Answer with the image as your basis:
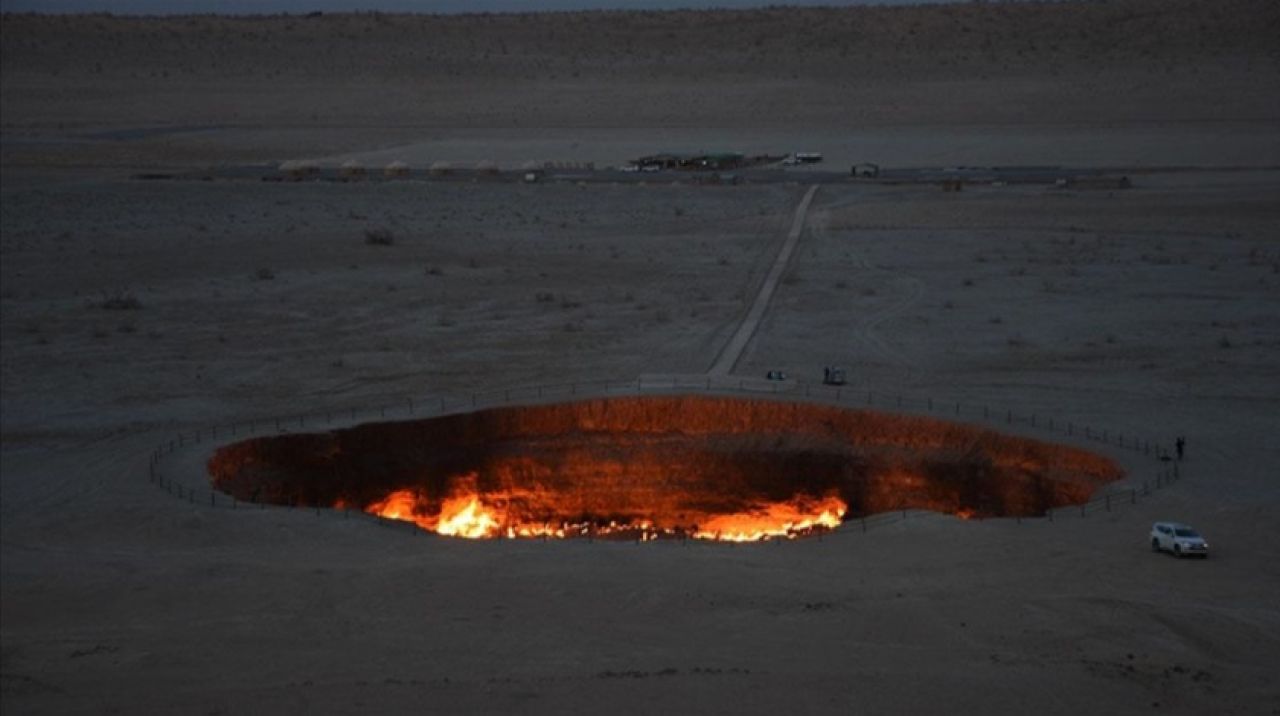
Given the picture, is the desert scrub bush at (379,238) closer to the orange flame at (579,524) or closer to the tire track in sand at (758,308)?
the tire track in sand at (758,308)

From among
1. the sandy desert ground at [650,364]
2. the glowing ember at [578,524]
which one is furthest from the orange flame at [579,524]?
the sandy desert ground at [650,364]

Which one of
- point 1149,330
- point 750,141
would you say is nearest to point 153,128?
point 750,141

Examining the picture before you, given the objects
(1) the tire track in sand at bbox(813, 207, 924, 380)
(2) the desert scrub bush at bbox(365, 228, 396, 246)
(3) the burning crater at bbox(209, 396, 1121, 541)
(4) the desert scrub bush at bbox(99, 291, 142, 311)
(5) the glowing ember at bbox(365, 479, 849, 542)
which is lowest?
(5) the glowing ember at bbox(365, 479, 849, 542)

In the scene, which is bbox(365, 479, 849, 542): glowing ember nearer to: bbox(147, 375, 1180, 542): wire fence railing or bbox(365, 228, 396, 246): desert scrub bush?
bbox(147, 375, 1180, 542): wire fence railing

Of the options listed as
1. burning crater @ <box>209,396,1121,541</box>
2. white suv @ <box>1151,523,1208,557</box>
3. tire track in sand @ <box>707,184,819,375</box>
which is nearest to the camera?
white suv @ <box>1151,523,1208,557</box>

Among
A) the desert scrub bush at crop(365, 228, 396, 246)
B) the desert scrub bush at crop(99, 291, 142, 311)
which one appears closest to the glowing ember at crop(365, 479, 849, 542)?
the desert scrub bush at crop(99, 291, 142, 311)

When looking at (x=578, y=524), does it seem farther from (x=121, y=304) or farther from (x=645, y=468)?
(x=121, y=304)

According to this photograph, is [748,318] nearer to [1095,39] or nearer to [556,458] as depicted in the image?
[556,458]
